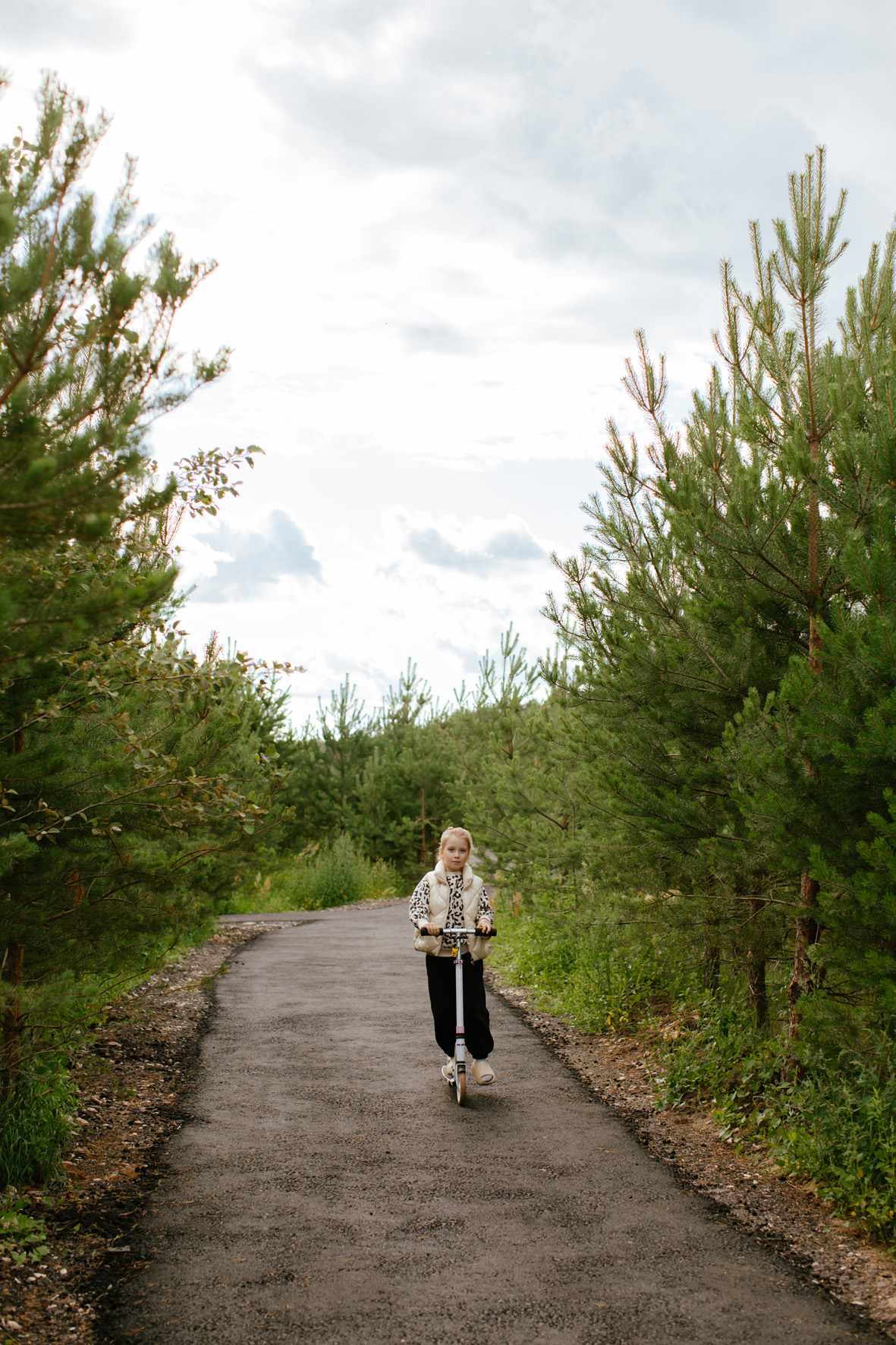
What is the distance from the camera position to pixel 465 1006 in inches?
269

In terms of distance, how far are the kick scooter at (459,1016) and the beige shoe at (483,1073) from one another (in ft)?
0.45

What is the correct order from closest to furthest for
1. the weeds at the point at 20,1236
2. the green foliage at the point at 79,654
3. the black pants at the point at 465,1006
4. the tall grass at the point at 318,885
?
the green foliage at the point at 79,654 < the weeds at the point at 20,1236 < the black pants at the point at 465,1006 < the tall grass at the point at 318,885

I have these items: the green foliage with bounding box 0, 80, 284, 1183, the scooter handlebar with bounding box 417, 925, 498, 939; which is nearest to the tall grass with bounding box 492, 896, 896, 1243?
the scooter handlebar with bounding box 417, 925, 498, 939

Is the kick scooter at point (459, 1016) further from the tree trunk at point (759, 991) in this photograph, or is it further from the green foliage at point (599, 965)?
the tree trunk at point (759, 991)

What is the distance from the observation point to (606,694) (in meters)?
7.34

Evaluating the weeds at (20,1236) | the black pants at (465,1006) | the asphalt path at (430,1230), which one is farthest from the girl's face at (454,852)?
the weeds at (20,1236)

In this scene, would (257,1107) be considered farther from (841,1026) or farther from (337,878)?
(337,878)

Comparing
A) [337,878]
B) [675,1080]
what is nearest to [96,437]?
[675,1080]

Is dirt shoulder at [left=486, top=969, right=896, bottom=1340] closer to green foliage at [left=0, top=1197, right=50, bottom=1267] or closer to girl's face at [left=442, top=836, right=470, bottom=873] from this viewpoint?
girl's face at [left=442, top=836, right=470, bottom=873]

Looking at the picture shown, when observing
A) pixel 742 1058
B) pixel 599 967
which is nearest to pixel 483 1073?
pixel 742 1058

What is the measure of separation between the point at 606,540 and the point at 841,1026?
3940mm

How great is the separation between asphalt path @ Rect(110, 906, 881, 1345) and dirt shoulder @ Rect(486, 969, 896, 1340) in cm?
12

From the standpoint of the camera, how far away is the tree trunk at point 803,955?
5648 millimetres

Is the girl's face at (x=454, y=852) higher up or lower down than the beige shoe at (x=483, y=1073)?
higher up
